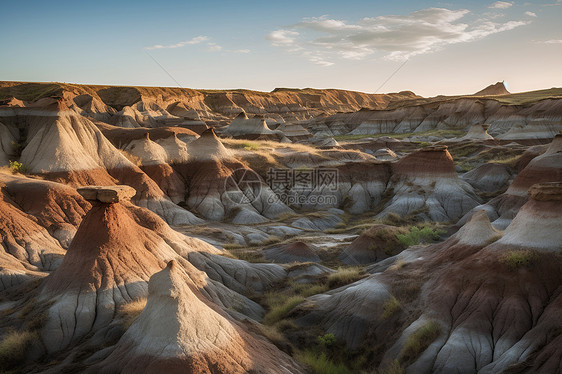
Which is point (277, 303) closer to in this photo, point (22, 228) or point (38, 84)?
point (22, 228)

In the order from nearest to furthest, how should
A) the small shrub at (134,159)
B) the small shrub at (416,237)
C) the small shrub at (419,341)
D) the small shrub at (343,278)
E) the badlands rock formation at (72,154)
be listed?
the small shrub at (419,341), the small shrub at (343,278), the small shrub at (416,237), the badlands rock formation at (72,154), the small shrub at (134,159)

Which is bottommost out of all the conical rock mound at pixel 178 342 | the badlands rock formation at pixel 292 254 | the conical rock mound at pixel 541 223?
the badlands rock formation at pixel 292 254

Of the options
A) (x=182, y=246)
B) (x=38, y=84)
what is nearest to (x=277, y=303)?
(x=182, y=246)

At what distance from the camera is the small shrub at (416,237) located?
31.5m

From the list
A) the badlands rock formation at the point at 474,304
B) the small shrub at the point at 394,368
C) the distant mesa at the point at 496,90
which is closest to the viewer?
the badlands rock formation at the point at 474,304

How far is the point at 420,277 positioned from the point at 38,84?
118093mm

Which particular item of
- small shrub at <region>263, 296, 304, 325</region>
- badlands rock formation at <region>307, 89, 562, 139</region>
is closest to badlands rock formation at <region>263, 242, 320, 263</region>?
small shrub at <region>263, 296, 304, 325</region>

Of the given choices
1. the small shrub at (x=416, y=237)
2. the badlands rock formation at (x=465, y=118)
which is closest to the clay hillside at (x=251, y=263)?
the small shrub at (x=416, y=237)

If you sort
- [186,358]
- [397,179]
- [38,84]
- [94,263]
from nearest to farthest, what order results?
[186,358] → [94,263] → [397,179] → [38,84]

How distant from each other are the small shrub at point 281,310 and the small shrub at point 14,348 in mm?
9237

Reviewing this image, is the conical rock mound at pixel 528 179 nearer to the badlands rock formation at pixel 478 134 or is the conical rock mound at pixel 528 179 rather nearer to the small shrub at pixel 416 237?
the small shrub at pixel 416 237

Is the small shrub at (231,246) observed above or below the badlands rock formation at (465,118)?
below

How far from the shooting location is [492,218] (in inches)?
1489

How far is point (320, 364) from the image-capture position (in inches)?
608
